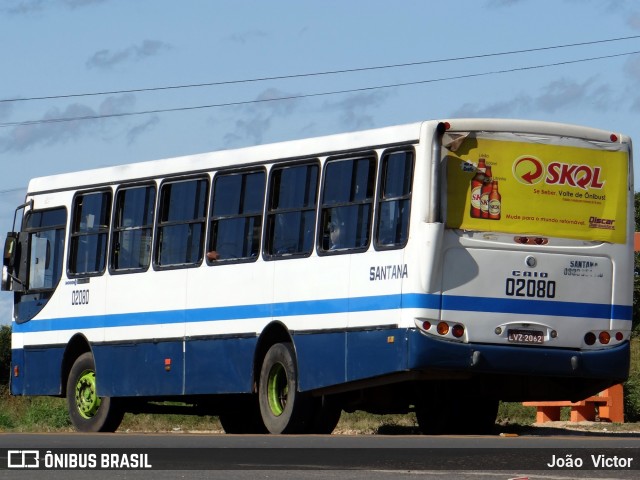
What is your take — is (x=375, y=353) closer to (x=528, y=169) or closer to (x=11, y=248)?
(x=528, y=169)

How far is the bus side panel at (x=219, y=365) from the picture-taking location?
21.0 metres

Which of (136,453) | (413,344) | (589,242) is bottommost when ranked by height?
(136,453)

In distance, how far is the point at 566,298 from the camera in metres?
19.3

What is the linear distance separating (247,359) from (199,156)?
9.12 ft

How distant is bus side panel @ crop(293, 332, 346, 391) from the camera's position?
1950cm

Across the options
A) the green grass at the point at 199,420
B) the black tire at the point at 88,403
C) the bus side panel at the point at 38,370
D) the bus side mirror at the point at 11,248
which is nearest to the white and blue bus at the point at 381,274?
the black tire at the point at 88,403

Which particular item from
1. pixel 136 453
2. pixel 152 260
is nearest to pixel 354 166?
pixel 152 260

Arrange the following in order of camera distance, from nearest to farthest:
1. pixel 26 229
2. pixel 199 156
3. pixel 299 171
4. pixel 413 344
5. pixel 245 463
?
pixel 245 463
pixel 413 344
pixel 299 171
pixel 199 156
pixel 26 229

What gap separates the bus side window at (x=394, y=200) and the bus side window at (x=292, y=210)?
1.16 m

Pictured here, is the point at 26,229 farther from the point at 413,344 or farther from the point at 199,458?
the point at 199,458

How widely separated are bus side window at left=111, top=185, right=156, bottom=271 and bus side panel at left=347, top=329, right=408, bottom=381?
14.4ft

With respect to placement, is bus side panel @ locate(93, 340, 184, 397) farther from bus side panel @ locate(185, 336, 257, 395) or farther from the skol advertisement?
the skol advertisement

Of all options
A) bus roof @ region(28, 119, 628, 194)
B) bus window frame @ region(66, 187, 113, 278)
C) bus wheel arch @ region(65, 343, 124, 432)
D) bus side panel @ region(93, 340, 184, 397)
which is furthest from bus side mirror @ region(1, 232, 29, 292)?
bus side panel @ region(93, 340, 184, 397)

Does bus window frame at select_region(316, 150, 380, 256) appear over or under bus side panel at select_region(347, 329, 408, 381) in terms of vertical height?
over
